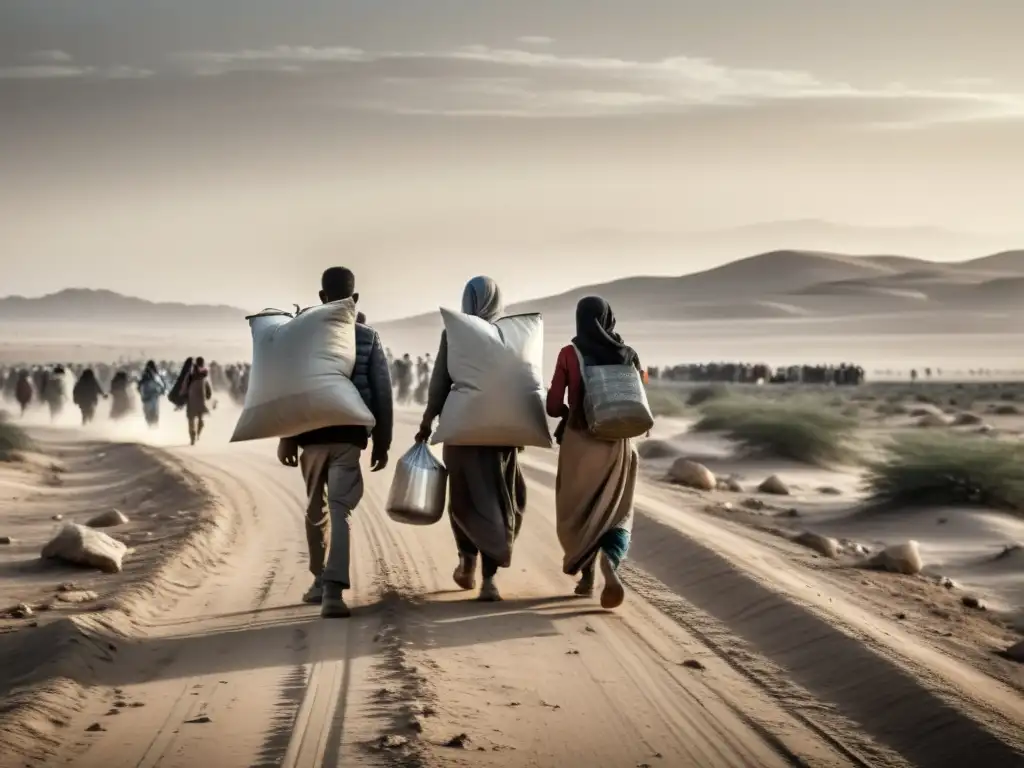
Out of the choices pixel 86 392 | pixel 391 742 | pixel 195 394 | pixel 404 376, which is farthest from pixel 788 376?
pixel 391 742

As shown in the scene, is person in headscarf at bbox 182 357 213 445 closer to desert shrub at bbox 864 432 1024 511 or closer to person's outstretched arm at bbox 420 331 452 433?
desert shrub at bbox 864 432 1024 511

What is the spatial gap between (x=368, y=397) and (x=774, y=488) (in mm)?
11458

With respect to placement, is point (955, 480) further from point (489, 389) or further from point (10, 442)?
point (10, 442)

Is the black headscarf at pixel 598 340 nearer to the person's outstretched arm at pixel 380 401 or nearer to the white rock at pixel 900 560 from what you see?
the person's outstretched arm at pixel 380 401

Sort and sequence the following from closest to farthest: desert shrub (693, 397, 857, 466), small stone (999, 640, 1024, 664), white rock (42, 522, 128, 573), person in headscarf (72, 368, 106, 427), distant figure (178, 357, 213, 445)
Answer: small stone (999, 640, 1024, 664) < white rock (42, 522, 128, 573) < desert shrub (693, 397, 857, 466) < distant figure (178, 357, 213, 445) < person in headscarf (72, 368, 106, 427)

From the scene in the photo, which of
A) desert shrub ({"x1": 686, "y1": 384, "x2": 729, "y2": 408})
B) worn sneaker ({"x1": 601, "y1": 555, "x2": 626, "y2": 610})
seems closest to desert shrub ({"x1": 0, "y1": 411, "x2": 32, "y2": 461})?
worn sneaker ({"x1": 601, "y1": 555, "x2": 626, "y2": 610})

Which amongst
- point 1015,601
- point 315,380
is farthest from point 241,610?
point 1015,601

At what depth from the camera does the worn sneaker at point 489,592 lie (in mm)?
9898

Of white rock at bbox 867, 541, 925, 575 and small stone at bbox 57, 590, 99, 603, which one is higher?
small stone at bbox 57, 590, 99, 603

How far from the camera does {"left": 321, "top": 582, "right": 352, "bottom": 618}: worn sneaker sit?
9.27m

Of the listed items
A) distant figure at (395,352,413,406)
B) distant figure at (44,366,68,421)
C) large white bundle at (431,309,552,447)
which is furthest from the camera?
distant figure at (395,352,413,406)

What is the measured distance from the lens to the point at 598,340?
9.78 metres

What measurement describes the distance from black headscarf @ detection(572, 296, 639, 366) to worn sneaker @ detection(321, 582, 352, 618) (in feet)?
7.61

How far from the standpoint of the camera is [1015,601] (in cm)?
1164
